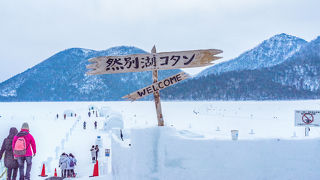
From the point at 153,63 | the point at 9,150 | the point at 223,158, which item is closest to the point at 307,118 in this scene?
the point at 223,158

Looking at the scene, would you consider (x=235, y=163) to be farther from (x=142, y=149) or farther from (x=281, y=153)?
(x=142, y=149)

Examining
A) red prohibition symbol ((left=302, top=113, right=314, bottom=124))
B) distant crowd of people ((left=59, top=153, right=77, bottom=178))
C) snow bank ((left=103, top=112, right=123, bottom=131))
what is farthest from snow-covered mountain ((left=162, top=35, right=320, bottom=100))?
red prohibition symbol ((left=302, top=113, right=314, bottom=124))

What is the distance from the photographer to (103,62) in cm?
530

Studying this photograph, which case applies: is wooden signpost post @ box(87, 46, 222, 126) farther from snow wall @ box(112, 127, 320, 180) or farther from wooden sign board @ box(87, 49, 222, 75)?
snow wall @ box(112, 127, 320, 180)

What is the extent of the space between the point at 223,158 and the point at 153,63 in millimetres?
2164

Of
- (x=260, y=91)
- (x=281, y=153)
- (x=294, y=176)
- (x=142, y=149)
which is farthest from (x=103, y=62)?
(x=260, y=91)

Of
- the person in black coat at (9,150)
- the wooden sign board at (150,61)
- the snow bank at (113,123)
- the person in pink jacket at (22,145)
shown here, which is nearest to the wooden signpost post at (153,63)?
the wooden sign board at (150,61)

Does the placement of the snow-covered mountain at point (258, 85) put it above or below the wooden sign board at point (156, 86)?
above

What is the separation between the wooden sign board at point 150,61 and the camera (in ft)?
17.2

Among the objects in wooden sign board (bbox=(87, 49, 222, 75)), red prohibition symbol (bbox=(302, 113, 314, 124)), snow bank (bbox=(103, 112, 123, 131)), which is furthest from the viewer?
snow bank (bbox=(103, 112, 123, 131))

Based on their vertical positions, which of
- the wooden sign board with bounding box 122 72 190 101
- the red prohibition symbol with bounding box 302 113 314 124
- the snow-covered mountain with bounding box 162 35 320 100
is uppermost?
the snow-covered mountain with bounding box 162 35 320 100

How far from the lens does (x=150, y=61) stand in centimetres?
532

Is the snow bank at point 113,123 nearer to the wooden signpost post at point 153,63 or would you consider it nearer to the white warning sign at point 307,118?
the white warning sign at point 307,118

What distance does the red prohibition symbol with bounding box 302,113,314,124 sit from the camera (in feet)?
24.3
